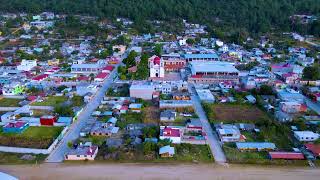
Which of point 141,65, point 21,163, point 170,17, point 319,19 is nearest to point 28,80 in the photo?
point 141,65

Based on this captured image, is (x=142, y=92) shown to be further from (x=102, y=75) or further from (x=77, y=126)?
(x=102, y=75)

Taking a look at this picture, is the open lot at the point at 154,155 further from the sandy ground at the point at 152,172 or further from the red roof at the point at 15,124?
the red roof at the point at 15,124

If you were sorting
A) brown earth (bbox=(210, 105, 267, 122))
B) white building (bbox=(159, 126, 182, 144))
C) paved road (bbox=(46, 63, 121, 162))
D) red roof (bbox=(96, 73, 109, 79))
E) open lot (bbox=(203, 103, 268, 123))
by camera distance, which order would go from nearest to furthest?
paved road (bbox=(46, 63, 121, 162)), white building (bbox=(159, 126, 182, 144)), open lot (bbox=(203, 103, 268, 123)), brown earth (bbox=(210, 105, 267, 122)), red roof (bbox=(96, 73, 109, 79))

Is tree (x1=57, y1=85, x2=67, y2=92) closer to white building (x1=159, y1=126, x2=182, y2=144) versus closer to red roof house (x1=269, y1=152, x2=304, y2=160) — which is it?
white building (x1=159, y1=126, x2=182, y2=144)

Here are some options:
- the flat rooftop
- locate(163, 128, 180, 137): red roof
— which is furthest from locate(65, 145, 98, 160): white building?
the flat rooftop

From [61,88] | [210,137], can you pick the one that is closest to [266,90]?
[210,137]
